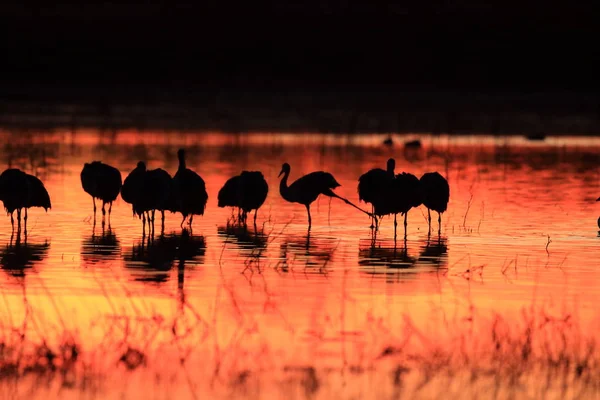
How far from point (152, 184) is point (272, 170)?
15.1m

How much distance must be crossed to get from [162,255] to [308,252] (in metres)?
1.83

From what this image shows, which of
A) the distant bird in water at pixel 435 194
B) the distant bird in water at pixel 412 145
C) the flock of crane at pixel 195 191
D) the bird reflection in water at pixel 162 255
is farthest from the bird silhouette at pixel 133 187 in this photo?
the distant bird in water at pixel 412 145

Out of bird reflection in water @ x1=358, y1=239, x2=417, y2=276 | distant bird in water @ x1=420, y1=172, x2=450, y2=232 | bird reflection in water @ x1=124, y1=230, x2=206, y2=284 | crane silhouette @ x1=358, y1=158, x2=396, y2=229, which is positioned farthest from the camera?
distant bird in water @ x1=420, y1=172, x2=450, y2=232

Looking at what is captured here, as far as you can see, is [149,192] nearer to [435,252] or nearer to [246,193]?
[246,193]

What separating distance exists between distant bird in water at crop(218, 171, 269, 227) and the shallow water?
36 cm

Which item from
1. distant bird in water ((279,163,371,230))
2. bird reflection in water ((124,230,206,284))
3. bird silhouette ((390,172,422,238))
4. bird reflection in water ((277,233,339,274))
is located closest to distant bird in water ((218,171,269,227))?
distant bird in water ((279,163,371,230))

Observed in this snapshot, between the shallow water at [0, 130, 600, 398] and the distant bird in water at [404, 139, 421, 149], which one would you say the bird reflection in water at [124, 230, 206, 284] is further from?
the distant bird in water at [404, 139, 421, 149]

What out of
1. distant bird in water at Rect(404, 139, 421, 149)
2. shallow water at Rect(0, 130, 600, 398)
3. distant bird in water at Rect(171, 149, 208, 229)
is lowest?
shallow water at Rect(0, 130, 600, 398)

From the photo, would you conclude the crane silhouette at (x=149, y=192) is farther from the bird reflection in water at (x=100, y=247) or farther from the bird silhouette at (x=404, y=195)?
the bird silhouette at (x=404, y=195)

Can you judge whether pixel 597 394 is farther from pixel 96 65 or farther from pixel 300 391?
pixel 96 65

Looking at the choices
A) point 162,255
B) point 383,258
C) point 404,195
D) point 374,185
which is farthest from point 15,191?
point 383,258

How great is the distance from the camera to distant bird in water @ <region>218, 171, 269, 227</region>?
74.7 feet

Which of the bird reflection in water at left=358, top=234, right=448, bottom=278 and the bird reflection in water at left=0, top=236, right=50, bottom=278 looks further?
the bird reflection in water at left=358, top=234, right=448, bottom=278

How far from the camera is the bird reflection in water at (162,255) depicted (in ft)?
Result: 53.6
